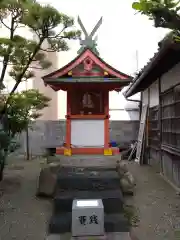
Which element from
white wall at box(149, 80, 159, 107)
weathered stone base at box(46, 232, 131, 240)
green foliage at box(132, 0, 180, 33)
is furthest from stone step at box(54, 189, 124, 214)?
white wall at box(149, 80, 159, 107)

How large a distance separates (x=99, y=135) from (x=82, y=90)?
1.66 meters

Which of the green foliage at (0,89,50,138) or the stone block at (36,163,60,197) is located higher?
the green foliage at (0,89,50,138)

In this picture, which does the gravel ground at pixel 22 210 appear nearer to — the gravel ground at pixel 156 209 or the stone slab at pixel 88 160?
the stone slab at pixel 88 160

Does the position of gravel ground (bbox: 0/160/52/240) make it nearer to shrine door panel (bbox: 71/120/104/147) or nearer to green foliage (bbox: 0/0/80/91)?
shrine door panel (bbox: 71/120/104/147)

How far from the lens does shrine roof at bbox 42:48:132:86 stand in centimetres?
1014

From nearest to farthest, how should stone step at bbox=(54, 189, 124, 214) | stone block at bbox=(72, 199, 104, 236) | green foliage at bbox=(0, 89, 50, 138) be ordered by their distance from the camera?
1. stone block at bbox=(72, 199, 104, 236)
2. stone step at bbox=(54, 189, 124, 214)
3. green foliage at bbox=(0, 89, 50, 138)

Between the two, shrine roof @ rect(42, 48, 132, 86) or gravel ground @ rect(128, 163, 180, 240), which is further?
shrine roof @ rect(42, 48, 132, 86)

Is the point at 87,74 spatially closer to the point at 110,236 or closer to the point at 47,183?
the point at 47,183

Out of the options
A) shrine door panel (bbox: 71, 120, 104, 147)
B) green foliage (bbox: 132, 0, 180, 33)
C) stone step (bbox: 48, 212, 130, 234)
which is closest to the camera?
green foliage (bbox: 132, 0, 180, 33)

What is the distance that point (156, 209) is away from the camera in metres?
7.51

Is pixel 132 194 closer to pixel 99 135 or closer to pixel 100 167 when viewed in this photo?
pixel 100 167

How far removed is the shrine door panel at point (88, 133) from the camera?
1082 centimetres

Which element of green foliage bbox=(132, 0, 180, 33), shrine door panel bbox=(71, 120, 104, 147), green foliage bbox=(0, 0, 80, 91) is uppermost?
green foliage bbox=(0, 0, 80, 91)

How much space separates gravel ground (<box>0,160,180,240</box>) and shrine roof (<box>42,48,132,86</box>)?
3239 mm
